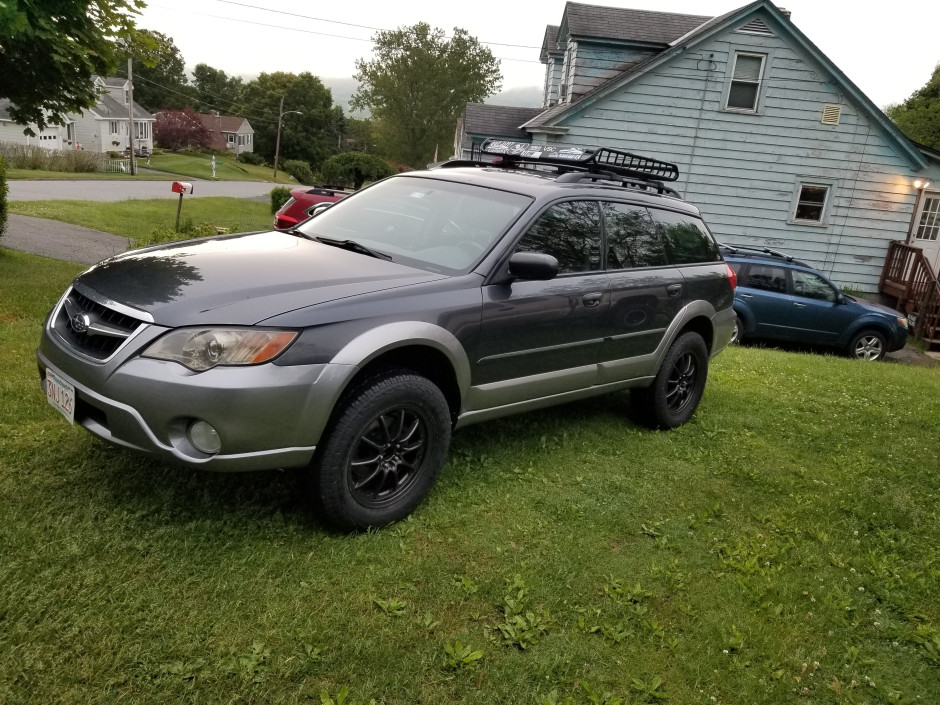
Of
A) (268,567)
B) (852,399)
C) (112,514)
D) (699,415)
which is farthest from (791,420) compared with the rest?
(112,514)

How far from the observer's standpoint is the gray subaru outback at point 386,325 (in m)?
2.89

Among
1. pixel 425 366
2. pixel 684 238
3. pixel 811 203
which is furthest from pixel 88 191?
pixel 425 366

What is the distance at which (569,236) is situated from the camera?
429 centimetres

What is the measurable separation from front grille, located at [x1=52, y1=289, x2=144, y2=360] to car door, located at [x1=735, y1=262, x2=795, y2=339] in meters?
10.8

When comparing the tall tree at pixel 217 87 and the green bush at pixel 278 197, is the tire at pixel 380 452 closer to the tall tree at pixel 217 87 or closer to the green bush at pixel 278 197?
the green bush at pixel 278 197

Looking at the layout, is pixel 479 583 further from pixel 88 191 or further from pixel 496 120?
pixel 88 191

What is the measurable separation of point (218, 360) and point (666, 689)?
7.12ft

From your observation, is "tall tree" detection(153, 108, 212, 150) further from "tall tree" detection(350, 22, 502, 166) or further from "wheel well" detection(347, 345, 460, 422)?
"wheel well" detection(347, 345, 460, 422)

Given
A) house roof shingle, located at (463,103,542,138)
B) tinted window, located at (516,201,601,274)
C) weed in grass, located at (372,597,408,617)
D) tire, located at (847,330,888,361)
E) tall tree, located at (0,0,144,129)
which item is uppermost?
house roof shingle, located at (463,103,542,138)

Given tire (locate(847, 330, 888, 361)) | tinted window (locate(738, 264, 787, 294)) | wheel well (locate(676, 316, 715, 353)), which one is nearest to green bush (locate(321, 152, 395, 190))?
tinted window (locate(738, 264, 787, 294))

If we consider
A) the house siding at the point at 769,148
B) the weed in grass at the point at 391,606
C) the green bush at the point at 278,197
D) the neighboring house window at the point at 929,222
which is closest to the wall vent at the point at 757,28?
the house siding at the point at 769,148

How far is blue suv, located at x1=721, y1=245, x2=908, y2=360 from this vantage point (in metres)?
12.0

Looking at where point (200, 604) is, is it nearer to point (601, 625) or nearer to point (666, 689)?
point (601, 625)

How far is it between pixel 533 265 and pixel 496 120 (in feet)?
64.9
